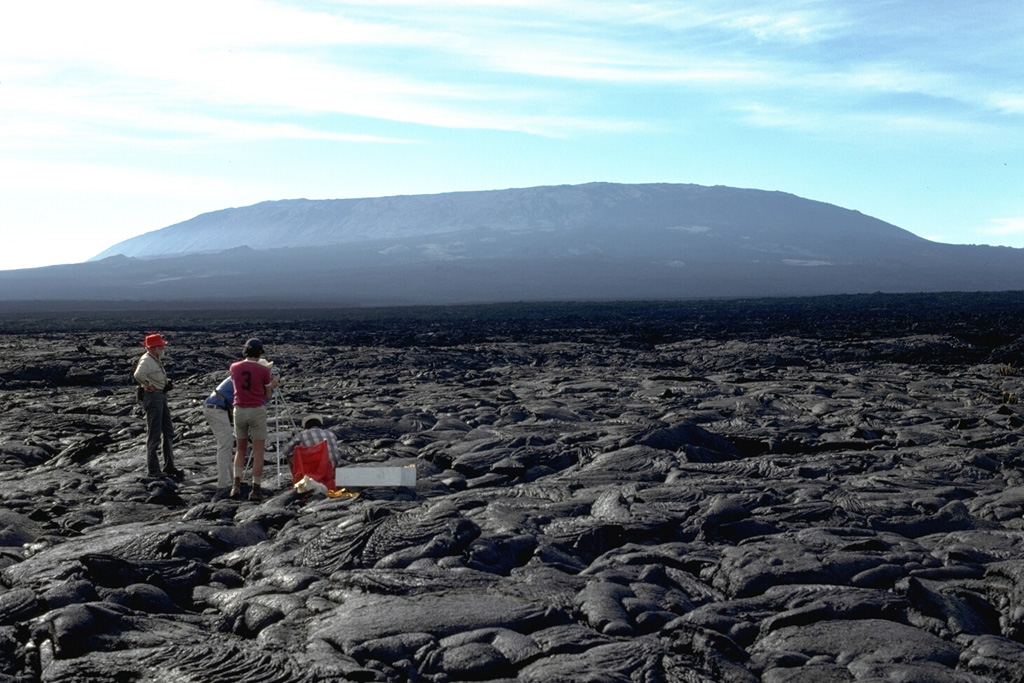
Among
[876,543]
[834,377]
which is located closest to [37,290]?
[834,377]

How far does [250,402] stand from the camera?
Answer: 1064 centimetres

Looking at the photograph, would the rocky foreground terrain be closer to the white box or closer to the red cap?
the white box

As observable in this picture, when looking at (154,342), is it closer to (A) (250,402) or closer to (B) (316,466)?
(A) (250,402)

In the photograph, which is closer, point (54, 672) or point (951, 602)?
point (54, 672)

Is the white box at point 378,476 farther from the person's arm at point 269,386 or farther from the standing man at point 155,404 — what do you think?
the standing man at point 155,404

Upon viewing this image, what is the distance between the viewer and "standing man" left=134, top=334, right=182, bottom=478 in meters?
11.3

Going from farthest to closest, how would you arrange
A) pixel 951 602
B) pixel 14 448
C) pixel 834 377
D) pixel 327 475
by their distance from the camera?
pixel 834 377
pixel 14 448
pixel 327 475
pixel 951 602

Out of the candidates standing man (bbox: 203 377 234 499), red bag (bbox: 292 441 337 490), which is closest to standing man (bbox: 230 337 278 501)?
standing man (bbox: 203 377 234 499)

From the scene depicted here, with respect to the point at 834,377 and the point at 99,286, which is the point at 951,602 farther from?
the point at 99,286

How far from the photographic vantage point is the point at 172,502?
1045cm

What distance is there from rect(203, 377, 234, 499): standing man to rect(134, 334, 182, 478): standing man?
0.74m

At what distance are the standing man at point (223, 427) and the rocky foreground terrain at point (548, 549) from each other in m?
0.47

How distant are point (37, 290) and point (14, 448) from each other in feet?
529

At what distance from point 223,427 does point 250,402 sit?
52 centimetres
